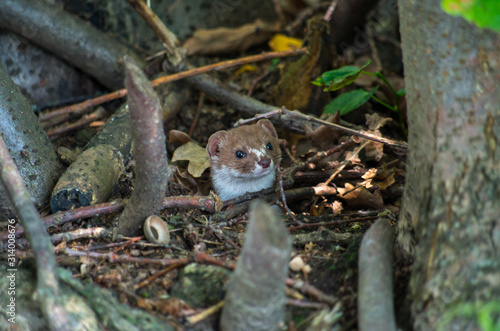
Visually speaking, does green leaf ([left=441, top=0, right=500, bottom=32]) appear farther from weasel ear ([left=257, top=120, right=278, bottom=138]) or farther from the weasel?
weasel ear ([left=257, top=120, right=278, bottom=138])

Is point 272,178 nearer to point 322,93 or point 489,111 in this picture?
point 322,93

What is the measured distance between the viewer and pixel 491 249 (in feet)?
6.66

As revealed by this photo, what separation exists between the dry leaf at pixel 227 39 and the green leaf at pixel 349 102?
6.68 ft

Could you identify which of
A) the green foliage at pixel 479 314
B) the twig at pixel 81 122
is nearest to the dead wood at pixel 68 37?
the twig at pixel 81 122

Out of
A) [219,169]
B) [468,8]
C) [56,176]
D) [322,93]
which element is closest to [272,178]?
[219,169]

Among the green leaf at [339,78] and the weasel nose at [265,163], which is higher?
the green leaf at [339,78]

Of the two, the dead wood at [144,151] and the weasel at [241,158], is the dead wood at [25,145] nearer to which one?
the dead wood at [144,151]

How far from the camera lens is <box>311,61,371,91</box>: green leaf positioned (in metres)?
3.73

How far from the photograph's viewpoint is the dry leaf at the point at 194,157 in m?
4.62

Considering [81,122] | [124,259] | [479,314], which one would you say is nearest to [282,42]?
[81,122]

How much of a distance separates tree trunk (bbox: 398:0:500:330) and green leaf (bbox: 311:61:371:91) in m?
1.42

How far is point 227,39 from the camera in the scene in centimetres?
605

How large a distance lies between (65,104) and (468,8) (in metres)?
4.78

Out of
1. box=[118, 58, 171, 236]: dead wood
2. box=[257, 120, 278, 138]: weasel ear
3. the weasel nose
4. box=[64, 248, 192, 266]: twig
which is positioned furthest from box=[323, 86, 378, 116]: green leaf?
box=[64, 248, 192, 266]: twig
